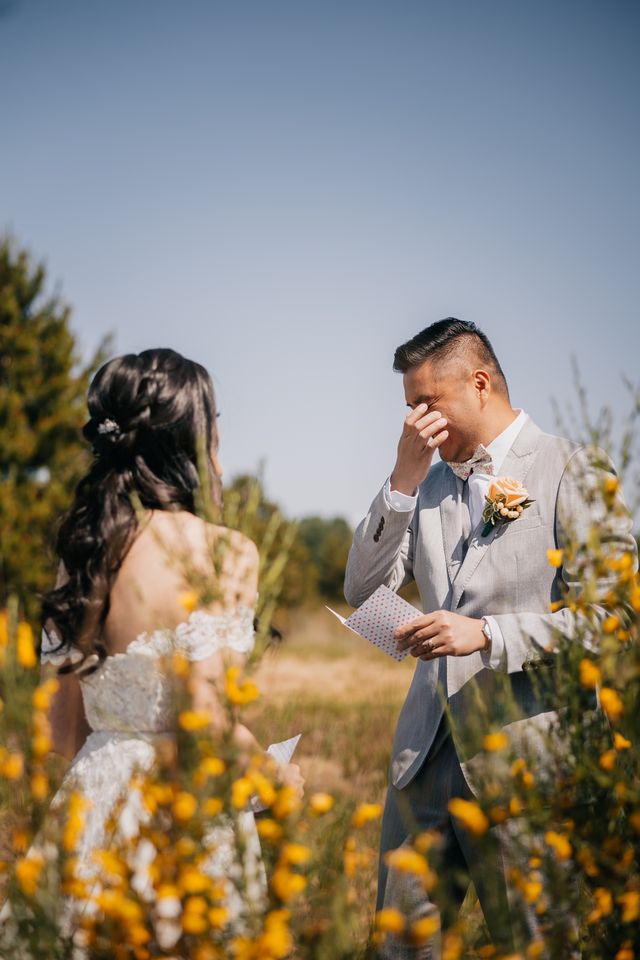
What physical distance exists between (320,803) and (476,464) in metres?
1.74

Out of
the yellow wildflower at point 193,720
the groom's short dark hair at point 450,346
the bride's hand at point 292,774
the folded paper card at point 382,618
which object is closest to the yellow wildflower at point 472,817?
the yellow wildflower at point 193,720

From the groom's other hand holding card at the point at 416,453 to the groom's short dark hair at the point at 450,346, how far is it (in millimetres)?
339

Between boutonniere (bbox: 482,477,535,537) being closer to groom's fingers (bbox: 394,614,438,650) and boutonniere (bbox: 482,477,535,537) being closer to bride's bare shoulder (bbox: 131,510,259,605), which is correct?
groom's fingers (bbox: 394,614,438,650)

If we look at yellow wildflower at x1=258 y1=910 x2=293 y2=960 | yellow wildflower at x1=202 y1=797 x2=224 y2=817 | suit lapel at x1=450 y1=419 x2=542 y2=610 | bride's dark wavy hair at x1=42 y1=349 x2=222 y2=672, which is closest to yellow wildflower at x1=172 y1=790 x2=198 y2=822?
yellow wildflower at x1=202 y1=797 x2=224 y2=817

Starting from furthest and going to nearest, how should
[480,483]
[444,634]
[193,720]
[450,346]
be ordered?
[450,346] → [480,483] → [444,634] → [193,720]

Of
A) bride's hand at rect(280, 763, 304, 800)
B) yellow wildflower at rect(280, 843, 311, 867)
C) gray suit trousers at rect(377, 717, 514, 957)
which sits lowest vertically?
gray suit trousers at rect(377, 717, 514, 957)

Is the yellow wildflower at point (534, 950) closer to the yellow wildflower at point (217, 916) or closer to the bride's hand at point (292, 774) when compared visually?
the yellow wildflower at point (217, 916)

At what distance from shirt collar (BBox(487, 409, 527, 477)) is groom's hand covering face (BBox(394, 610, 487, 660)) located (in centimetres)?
67

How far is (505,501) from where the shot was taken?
2.71 meters

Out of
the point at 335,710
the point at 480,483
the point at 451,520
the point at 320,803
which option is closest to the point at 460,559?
the point at 451,520

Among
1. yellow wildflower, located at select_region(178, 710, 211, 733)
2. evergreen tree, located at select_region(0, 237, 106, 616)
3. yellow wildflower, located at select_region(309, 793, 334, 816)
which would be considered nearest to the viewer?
yellow wildflower, located at select_region(178, 710, 211, 733)

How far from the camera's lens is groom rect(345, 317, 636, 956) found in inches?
99.2

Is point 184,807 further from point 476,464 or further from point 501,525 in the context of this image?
point 476,464

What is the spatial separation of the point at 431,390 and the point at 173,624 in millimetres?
1508
